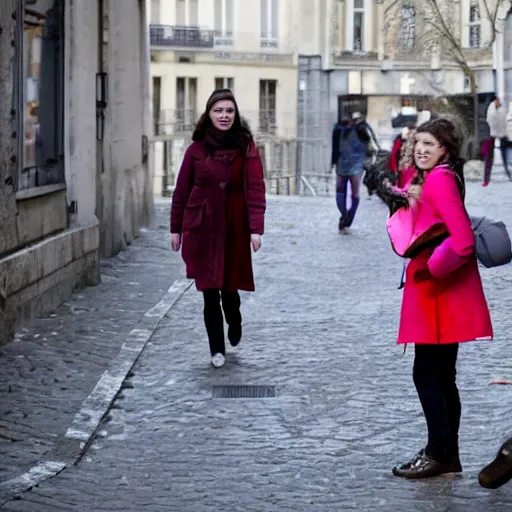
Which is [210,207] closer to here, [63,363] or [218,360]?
[218,360]

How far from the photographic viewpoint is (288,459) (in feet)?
22.9

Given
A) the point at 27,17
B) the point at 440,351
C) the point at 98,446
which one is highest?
the point at 27,17

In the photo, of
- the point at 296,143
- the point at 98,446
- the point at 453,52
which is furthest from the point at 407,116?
the point at 98,446

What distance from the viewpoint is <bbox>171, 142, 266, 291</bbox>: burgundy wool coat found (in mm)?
9547

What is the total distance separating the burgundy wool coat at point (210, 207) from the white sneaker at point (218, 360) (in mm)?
436

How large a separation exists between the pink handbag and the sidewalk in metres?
1.84

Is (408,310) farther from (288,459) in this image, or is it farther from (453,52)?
(453,52)

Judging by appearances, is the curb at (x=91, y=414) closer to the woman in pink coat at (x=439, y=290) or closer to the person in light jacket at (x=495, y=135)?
the woman in pink coat at (x=439, y=290)

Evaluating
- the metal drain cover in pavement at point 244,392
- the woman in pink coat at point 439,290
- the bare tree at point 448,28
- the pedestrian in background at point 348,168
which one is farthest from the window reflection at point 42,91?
the bare tree at point 448,28

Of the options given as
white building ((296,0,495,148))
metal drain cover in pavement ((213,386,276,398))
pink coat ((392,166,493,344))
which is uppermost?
white building ((296,0,495,148))

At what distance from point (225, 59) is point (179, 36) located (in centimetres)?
202

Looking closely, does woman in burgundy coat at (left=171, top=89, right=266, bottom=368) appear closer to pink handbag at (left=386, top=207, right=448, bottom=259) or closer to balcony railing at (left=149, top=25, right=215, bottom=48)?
pink handbag at (left=386, top=207, right=448, bottom=259)

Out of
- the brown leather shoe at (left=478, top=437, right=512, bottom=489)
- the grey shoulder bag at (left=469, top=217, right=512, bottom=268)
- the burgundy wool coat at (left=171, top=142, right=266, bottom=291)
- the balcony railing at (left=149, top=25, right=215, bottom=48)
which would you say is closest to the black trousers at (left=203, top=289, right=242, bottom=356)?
the burgundy wool coat at (left=171, top=142, right=266, bottom=291)

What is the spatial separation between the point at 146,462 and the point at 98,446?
437 millimetres
